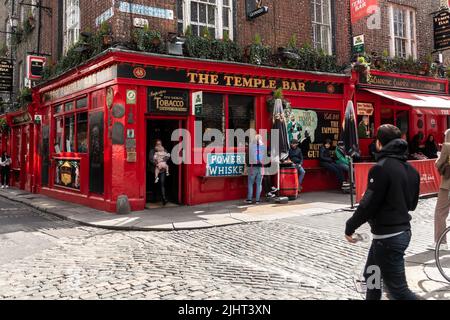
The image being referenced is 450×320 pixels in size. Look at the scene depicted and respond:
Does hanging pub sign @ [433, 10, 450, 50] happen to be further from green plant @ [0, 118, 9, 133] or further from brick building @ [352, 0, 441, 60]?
green plant @ [0, 118, 9, 133]

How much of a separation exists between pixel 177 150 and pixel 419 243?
6.89 m

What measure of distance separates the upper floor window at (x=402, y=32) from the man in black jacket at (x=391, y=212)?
14655 millimetres

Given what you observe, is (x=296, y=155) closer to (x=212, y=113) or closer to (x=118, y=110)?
(x=212, y=113)

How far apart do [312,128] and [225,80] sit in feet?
12.0

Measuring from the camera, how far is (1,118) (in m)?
21.4

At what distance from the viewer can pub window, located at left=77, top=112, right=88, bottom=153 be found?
12.5m

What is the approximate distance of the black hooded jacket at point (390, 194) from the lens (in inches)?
129

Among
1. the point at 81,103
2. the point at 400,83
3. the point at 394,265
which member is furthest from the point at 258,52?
the point at 394,265

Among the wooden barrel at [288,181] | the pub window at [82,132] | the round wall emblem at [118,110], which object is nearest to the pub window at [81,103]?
the pub window at [82,132]

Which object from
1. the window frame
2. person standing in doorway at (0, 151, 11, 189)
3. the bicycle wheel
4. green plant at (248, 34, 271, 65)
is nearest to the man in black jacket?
the bicycle wheel

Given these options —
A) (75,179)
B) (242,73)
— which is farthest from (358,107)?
(75,179)

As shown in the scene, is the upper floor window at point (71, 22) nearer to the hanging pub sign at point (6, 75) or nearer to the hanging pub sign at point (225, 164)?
the hanging pub sign at point (6, 75)

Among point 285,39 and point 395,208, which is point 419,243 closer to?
point 395,208

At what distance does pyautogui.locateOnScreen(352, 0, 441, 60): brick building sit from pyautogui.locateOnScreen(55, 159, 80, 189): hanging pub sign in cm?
1113
